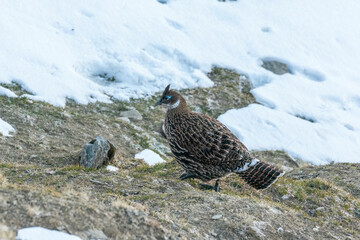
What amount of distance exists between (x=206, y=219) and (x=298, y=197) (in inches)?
186

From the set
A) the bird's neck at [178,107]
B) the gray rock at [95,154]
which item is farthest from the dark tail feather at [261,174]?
the gray rock at [95,154]

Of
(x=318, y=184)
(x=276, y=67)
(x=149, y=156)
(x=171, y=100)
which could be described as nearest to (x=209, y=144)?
(x=171, y=100)

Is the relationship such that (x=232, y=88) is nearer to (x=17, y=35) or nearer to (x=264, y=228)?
(x=17, y=35)

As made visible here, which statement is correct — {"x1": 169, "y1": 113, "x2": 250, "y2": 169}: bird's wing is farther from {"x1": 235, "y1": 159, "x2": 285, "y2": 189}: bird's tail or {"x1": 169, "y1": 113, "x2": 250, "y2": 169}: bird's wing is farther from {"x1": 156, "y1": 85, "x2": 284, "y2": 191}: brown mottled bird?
{"x1": 235, "y1": 159, "x2": 285, "y2": 189}: bird's tail

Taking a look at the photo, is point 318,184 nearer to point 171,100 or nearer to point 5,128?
point 171,100

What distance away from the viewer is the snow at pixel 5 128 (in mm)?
13656

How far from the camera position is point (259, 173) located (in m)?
10.2

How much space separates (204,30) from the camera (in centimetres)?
2970

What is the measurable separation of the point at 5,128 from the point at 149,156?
5575 millimetres

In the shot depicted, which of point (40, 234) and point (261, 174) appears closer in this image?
point (40, 234)

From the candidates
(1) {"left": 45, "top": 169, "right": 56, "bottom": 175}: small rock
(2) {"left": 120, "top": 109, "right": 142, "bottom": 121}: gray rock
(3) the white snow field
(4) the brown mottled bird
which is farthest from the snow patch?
(1) {"left": 45, "top": 169, "right": 56, "bottom": 175}: small rock

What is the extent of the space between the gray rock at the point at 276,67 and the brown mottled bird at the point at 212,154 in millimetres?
18217

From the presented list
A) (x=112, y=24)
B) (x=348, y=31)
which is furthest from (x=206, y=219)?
(x=348, y=31)

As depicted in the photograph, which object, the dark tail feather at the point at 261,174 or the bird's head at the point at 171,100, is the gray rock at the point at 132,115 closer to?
the bird's head at the point at 171,100
